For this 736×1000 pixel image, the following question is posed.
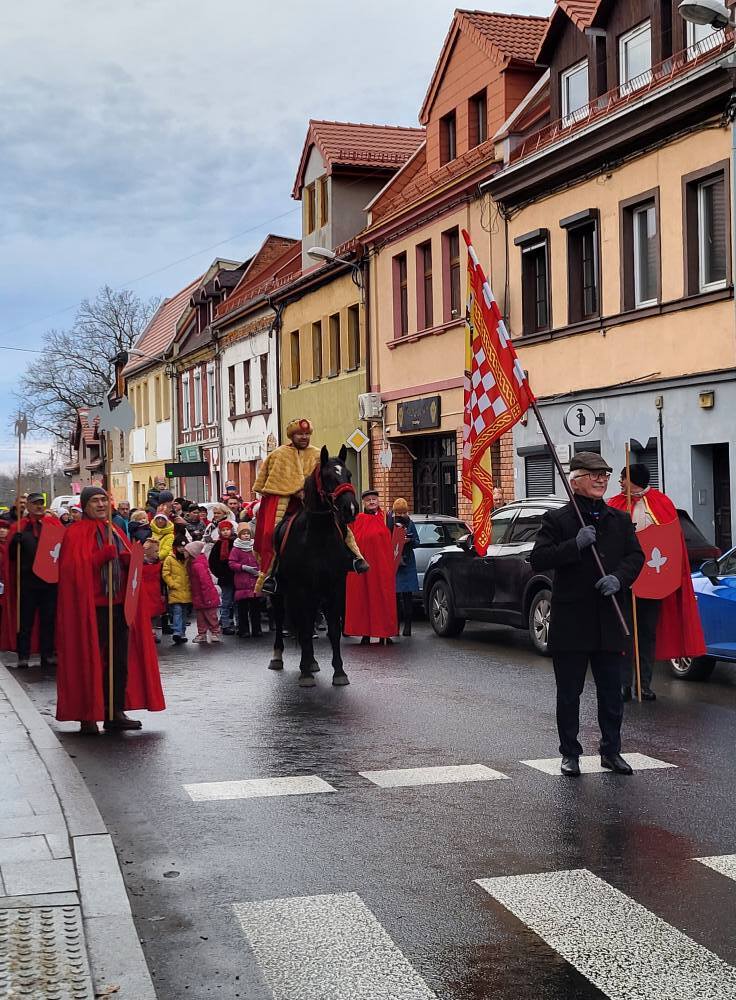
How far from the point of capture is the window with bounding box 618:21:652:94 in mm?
22297

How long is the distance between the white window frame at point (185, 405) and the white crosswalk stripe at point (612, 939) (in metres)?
52.4

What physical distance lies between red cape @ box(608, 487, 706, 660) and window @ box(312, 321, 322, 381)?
2780 cm

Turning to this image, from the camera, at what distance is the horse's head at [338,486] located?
1252 cm

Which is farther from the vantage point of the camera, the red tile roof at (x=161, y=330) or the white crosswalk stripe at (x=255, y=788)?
the red tile roof at (x=161, y=330)

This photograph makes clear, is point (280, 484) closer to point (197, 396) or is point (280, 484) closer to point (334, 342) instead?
point (334, 342)

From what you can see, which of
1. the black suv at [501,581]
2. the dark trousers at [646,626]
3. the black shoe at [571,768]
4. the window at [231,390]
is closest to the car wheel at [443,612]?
the black suv at [501,581]

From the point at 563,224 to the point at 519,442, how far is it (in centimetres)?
428

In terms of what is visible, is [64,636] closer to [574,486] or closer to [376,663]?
[574,486]

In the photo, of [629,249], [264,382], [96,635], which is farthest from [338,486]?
[264,382]

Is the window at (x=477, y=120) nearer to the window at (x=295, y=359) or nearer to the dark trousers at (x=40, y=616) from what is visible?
the window at (x=295, y=359)

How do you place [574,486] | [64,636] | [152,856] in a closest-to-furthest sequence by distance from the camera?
[152,856]
[574,486]
[64,636]

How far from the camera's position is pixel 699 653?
471 inches

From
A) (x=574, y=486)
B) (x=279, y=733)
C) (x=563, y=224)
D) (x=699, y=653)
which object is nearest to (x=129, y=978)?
(x=574, y=486)

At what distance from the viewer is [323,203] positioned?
128ft
